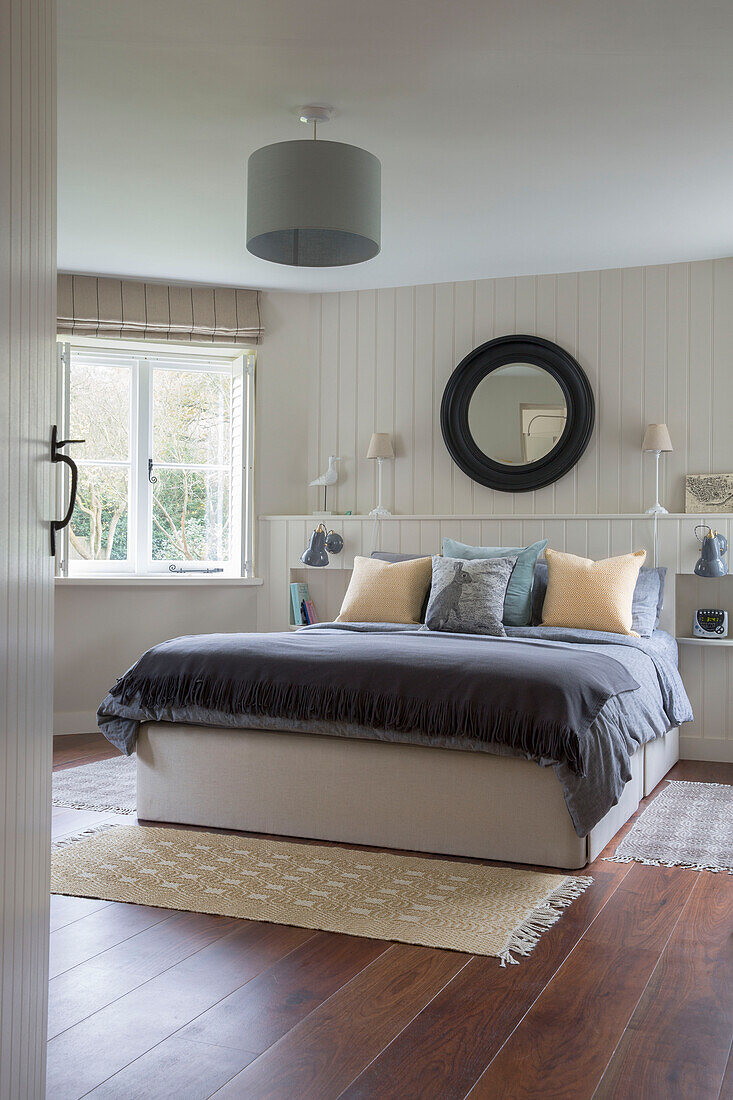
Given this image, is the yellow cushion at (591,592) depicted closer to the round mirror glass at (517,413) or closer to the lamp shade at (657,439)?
the lamp shade at (657,439)

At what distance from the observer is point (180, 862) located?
3.07 meters

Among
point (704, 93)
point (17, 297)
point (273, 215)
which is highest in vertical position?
point (704, 93)

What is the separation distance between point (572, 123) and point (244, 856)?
2683 mm

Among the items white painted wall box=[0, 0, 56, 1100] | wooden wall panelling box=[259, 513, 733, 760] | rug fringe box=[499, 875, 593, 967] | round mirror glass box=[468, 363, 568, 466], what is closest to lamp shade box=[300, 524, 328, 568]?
wooden wall panelling box=[259, 513, 733, 760]

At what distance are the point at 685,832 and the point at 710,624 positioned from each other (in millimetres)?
1583

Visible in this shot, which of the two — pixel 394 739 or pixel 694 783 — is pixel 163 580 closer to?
pixel 394 739

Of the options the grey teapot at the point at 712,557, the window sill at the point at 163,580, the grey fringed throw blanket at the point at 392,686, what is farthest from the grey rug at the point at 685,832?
the window sill at the point at 163,580

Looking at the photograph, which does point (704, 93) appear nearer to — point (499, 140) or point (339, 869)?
point (499, 140)

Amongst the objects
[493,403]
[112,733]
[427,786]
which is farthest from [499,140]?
[112,733]

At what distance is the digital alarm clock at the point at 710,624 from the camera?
4.80m

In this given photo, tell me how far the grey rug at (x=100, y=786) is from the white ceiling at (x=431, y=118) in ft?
7.96

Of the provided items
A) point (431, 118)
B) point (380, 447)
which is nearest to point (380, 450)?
point (380, 447)

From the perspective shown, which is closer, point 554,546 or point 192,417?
point 554,546

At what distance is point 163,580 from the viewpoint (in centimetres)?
549
